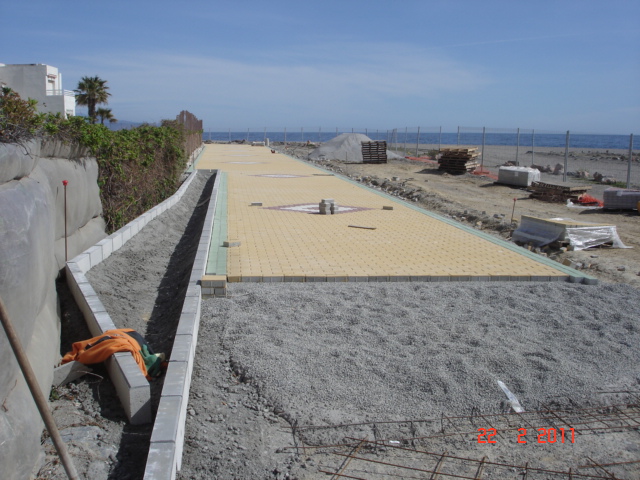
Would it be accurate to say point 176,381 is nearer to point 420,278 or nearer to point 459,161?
point 420,278

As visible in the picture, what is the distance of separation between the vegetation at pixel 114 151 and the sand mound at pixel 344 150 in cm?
2079

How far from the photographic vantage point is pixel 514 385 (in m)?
4.56

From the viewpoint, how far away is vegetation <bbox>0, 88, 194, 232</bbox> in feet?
17.0

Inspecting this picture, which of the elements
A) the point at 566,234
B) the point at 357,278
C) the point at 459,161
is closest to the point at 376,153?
the point at 459,161

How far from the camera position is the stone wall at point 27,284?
3.21 m

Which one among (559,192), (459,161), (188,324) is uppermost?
(459,161)

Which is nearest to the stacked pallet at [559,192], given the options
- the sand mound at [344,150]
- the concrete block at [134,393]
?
the concrete block at [134,393]

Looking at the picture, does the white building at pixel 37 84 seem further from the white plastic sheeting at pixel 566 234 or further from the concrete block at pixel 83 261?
the concrete block at pixel 83 261

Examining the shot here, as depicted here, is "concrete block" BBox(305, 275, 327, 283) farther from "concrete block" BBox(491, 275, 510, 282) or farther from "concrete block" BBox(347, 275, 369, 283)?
"concrete block" BBox(491, 275, 510, 282)

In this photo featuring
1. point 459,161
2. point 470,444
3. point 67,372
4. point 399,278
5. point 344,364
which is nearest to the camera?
point 470,444

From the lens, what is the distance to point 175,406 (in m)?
3.70

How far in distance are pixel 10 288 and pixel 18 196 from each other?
0.93m

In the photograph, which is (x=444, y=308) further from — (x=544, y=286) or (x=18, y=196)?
(x=18, y=196)
